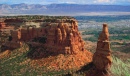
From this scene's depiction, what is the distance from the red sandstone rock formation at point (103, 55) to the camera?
188ft

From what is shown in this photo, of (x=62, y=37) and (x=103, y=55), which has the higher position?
(x=62, y=37)

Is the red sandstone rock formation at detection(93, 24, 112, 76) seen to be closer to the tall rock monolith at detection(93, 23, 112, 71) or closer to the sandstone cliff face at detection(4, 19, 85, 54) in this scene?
the tall rock monolith at detection(93, 23, 112, 71)

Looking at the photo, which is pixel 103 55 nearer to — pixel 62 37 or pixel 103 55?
pixel 103 55

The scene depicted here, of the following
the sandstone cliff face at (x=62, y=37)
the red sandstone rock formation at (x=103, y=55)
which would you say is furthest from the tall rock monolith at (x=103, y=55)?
the sandstone cliff face at (x=62, y=37)

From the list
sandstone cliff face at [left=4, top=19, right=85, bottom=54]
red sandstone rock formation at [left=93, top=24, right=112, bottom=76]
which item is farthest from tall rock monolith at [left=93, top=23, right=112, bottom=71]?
sandstone cliff face at [left=4, top=19, right=85, bottom=54]

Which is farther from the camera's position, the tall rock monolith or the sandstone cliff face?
the sandstone cliff face

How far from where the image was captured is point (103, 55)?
58.1 metres

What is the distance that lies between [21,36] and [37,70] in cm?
1516

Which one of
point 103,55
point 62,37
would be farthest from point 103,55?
point 62,37

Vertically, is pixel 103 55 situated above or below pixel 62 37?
below

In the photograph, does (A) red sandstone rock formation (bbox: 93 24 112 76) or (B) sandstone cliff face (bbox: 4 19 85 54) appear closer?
(A) red sandstone rock formation (bbox: 93 24 112 76)

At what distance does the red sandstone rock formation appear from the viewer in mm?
57219

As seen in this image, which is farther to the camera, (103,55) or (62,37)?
(62,37)

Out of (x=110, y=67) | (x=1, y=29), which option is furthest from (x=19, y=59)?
(x=110, y=67)
